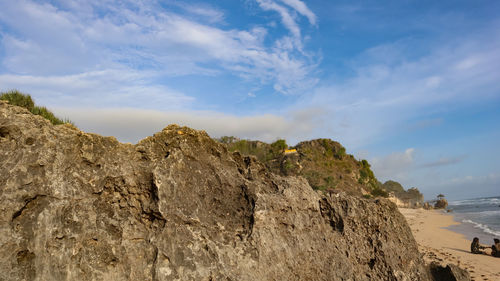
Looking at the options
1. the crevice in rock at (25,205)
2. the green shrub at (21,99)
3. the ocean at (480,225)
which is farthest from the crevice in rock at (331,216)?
the ocean at (480,225)

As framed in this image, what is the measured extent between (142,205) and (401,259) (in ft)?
18.8

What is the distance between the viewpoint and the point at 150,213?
16.5ft

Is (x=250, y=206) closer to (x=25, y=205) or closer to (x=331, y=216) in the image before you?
(x=331, y=216)

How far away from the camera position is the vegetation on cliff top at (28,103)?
22.8 ft

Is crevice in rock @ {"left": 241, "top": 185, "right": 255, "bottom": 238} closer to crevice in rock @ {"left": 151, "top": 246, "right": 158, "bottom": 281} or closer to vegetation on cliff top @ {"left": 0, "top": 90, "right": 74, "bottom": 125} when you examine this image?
crevice in rock @ {"left": 151, "top": 246, "right": 158, "bottom": 281}

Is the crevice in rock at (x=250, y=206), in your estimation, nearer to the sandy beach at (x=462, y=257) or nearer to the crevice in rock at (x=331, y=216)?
the crevice in rock at (x=331, y=216)

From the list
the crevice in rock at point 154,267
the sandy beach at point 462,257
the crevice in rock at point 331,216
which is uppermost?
the crevice in rock at point 331,216

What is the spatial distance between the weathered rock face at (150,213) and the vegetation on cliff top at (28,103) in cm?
245

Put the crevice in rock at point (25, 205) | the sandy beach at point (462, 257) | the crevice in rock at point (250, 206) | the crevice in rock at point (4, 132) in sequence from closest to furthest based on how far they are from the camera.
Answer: the crevice in rock at point (25, 205) < the crevice in rock at point (4, 132) < the crevice in rock at point (250, 206) < the sandy beach at point (462, 257)

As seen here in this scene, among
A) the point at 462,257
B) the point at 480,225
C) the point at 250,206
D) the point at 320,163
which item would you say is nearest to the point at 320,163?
the point at 320,163

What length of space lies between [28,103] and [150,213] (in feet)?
14.7

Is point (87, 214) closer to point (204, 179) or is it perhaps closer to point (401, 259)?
point (204, 179)

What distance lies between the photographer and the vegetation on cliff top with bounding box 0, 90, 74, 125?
695cm

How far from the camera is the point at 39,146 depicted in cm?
450
